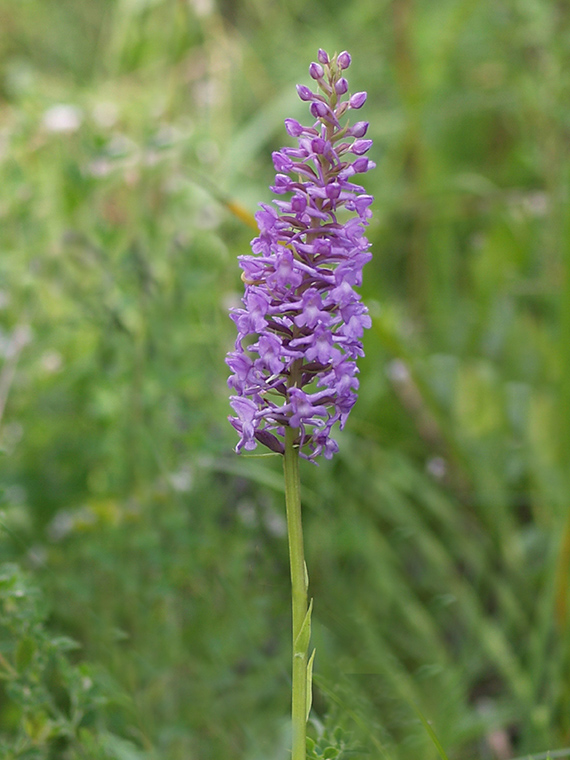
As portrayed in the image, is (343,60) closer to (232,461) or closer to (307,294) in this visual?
(307,294)

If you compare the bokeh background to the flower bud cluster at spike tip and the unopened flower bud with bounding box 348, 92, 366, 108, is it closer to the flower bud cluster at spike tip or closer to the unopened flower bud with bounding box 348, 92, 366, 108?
the flower bud cluster at spike tip

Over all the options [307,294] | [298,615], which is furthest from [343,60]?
[298,615]

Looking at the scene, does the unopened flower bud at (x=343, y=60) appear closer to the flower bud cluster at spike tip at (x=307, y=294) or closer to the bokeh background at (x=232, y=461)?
the flower bud cluster at spike tip at (x=307, y=294)

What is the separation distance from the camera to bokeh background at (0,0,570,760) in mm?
1902

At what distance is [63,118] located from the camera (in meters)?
2.67

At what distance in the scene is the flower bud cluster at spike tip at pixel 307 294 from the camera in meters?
1.02

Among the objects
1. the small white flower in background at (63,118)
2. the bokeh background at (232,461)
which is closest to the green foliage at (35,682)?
the bokeh background at (232,461)

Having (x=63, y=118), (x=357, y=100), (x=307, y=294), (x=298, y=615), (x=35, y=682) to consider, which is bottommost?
(x=35, y=682)

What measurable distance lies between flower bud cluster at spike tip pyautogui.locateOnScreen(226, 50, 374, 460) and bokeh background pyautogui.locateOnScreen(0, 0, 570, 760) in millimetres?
537

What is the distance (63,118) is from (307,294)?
6.51 feet

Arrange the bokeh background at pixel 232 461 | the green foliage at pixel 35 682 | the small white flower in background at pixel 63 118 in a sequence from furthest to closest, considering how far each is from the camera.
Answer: the small white flower in background at pixel 63 118, the bokeh background at pixel 232 461, the green foliage at pixel 35 682

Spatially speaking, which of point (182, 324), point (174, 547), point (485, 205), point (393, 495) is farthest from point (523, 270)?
point (174, 547)

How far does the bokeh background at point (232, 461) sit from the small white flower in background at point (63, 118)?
0.04 ft

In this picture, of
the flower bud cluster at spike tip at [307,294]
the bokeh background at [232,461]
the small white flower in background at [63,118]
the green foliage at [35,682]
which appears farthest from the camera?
the small white flower in background at [63,118]
